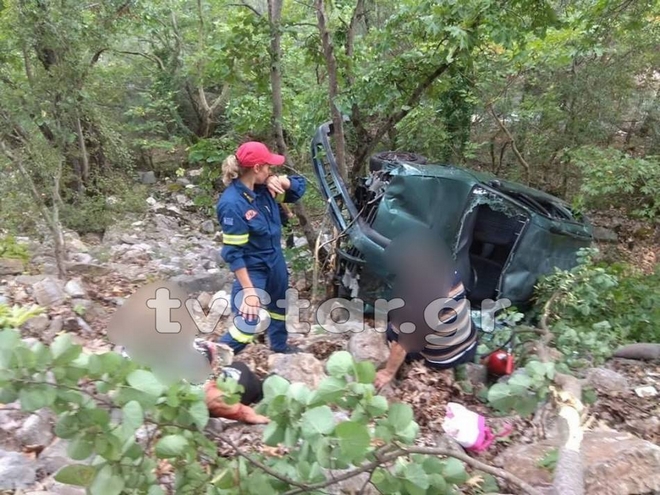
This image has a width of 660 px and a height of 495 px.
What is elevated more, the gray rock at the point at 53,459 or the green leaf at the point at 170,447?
the green leaf at the point at 170,447

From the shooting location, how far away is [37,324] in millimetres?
3623

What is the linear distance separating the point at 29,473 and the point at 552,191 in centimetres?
1009

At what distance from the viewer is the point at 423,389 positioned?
3.18 meters

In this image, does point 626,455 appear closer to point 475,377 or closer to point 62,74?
point 475,377

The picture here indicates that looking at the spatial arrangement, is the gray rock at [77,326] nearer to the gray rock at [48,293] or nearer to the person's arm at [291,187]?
the gray rock at [48,293]

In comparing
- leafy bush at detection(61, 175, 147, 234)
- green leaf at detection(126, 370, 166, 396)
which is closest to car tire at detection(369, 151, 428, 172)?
→ green leaf at detection(126, 370, 166, 396)

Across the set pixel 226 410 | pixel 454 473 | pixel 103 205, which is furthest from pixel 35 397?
pixel 103 205

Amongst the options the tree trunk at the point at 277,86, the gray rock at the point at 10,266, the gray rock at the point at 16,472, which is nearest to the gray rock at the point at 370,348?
the gray rock at the point at 16,472

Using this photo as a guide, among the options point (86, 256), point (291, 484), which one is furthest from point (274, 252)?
point (86, 256)

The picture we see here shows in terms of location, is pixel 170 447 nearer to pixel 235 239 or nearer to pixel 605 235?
pixel 235 239

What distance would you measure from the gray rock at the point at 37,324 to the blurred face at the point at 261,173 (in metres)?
1.78

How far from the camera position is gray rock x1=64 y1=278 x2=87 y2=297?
14.6ft

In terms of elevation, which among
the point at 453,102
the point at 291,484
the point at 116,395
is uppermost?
the point at 453,102

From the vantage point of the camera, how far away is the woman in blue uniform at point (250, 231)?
11.5 feet
